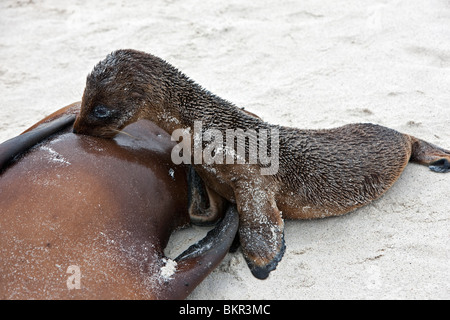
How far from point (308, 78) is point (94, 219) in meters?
3.64

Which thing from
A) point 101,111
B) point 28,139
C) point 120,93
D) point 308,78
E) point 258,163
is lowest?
point 308,78

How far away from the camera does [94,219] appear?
286 centimetres

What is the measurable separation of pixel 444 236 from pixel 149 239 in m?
2.10

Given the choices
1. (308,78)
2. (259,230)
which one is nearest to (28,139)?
(259,230)

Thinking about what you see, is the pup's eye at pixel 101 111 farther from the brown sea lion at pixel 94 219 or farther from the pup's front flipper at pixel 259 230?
the pup's front flipper at pixel 259 230

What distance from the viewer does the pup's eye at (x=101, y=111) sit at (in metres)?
3.20

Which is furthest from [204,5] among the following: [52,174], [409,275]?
[409,275]

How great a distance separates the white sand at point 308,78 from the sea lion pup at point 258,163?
0.62 ft

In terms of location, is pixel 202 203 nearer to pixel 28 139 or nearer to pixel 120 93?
pixel 120 93

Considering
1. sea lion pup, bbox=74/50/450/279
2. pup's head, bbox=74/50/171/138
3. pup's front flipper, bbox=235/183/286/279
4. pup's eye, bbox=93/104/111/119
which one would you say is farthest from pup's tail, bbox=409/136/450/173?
pup's eye, bbox=93/104/111/119

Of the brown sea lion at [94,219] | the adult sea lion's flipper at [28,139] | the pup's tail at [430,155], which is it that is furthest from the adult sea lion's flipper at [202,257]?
the pup's tail at [430,155]

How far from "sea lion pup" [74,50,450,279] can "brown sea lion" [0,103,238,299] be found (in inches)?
7.3

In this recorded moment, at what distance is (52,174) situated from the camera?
3.03m
